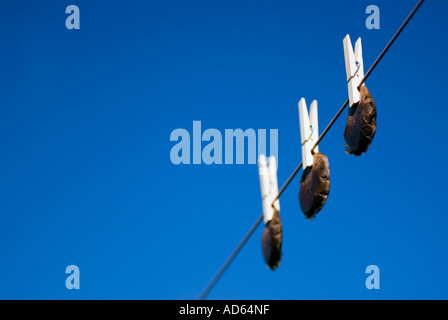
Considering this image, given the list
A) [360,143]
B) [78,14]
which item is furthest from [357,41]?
[78,14]

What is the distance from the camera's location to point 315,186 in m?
4.30

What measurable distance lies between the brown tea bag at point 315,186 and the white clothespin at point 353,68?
1.84 ft

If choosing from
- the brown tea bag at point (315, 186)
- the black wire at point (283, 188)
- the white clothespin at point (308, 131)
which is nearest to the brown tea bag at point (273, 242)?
the black wire at point (283, 188)

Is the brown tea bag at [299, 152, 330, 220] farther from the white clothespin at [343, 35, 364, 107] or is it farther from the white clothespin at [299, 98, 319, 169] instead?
the white clothespin at [343, 35, 364, 107]

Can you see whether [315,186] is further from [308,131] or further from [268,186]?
[268,186]

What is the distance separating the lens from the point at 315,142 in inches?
177

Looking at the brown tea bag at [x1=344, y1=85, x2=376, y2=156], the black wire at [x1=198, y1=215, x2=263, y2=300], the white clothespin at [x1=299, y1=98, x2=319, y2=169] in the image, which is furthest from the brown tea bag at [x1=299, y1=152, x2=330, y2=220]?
the black wire at [x1=198, y1=215, x2=263, y2=300]

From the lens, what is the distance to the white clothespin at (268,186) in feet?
17.2

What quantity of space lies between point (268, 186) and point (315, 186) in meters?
1.04

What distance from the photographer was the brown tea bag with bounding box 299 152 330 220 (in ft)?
14.0

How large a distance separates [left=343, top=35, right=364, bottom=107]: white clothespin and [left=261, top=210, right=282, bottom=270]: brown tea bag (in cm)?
154

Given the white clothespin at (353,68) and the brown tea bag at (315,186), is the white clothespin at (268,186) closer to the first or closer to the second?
the brown tea bag at (315,186)
